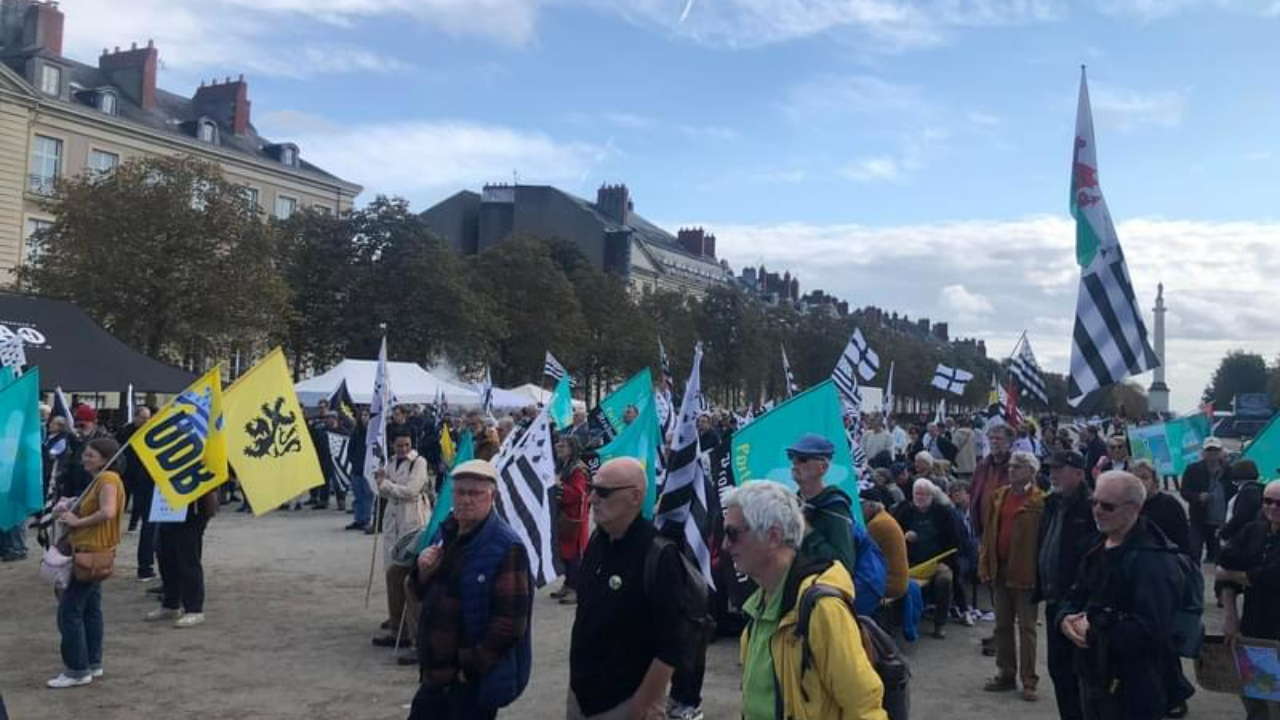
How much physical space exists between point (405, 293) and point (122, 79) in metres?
24.8

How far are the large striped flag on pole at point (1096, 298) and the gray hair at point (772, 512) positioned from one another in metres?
4.25

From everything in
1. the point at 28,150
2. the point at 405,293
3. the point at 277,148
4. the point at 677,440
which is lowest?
the point at 677,440

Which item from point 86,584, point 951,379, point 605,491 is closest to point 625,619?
point 605,491

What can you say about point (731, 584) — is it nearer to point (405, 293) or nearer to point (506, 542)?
point (506, 542)

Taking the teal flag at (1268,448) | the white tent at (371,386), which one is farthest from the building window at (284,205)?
the teal flag at (1268,448)

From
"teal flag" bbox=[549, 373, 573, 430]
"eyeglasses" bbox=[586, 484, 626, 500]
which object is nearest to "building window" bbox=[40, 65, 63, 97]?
"teal flag" bbox=[549, 373, 573, 430]

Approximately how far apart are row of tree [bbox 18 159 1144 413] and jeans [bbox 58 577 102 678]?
93.7 ft

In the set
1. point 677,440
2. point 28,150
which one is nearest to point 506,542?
point 677,440

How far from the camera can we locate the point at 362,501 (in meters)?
16.8

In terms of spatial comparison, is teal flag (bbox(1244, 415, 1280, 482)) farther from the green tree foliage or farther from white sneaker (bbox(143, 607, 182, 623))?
the green tree foliage

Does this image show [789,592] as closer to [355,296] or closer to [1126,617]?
[1126,617]

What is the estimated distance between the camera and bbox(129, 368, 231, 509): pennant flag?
336 inches

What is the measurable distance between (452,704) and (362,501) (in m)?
13.2

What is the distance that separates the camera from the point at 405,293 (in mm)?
46688
